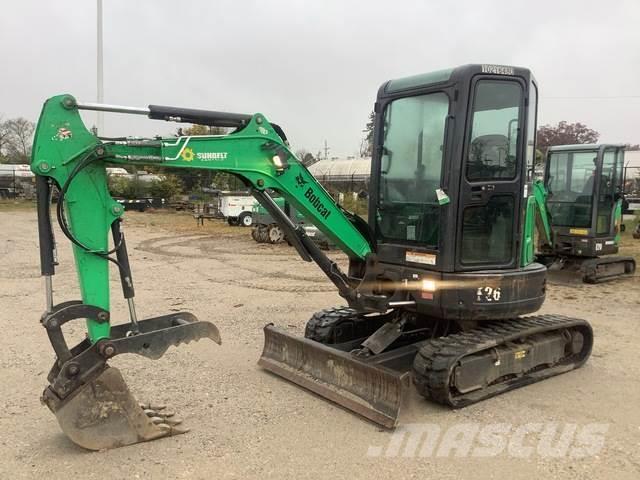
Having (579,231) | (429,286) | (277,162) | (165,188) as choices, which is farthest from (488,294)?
(165,188)

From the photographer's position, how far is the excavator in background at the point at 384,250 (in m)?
3.95

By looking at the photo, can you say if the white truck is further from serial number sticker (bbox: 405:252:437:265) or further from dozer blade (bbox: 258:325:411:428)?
serial number sticker (bbox: 405:252:437:265)

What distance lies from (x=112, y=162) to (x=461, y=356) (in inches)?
121

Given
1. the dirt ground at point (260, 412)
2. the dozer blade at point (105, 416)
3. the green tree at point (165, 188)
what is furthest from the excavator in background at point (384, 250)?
the green tree at point (165, 188)

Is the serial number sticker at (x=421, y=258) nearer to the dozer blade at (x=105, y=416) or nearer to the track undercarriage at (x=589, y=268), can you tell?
the dozer blade at (x=105, y=416)

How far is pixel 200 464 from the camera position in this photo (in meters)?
3.94

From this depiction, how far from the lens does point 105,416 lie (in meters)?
4.10

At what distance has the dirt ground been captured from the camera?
391 centimetres

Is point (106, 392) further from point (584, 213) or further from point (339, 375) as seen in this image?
point (584, 213)

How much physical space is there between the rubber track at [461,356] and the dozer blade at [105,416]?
2.16 meters

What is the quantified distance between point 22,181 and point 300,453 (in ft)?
161

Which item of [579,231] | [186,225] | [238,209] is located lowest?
[186,225]

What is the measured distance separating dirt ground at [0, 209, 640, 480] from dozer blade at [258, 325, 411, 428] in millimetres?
98

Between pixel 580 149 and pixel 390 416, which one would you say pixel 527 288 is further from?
pixel 580 149
